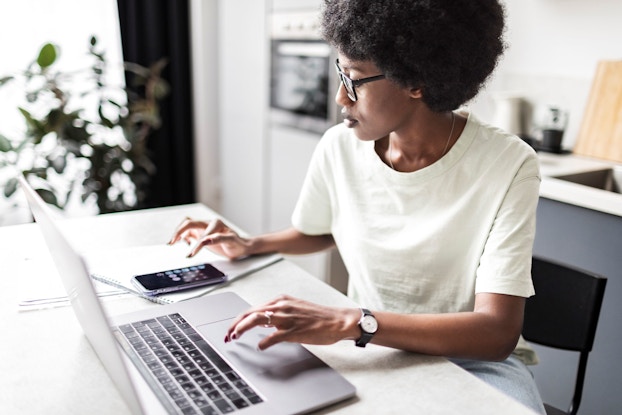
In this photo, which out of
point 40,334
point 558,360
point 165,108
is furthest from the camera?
point 165,108

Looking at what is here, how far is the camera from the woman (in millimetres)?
948

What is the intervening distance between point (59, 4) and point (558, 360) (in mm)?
2734

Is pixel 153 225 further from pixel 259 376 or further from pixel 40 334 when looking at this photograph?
pixel 259 376

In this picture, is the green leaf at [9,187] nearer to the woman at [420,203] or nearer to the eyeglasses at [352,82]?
the woman at [420,203]

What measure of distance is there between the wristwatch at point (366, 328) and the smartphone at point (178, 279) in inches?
14.0

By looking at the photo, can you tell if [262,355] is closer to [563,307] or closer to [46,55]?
[563,307]

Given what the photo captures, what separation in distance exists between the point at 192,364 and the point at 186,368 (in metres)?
0.01

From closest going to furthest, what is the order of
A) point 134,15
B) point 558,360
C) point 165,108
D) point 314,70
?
point 558,360 < point 314,70 < point 134,15 < point 165,108

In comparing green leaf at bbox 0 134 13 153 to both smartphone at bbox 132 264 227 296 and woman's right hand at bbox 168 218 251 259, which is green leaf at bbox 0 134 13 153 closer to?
woman's right hand at bbox 168 218 251 259

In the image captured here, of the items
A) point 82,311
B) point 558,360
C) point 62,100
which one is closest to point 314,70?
point 62,100

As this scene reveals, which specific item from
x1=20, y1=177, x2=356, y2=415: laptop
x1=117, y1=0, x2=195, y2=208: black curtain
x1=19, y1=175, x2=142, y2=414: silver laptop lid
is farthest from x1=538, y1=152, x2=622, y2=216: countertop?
x1=117, y1=0, x2=195, y2=208: black curtain

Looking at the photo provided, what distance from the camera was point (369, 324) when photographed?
91 cm

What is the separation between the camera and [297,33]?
106 inches

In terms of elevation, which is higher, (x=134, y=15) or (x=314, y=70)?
(x=134, y=15)
